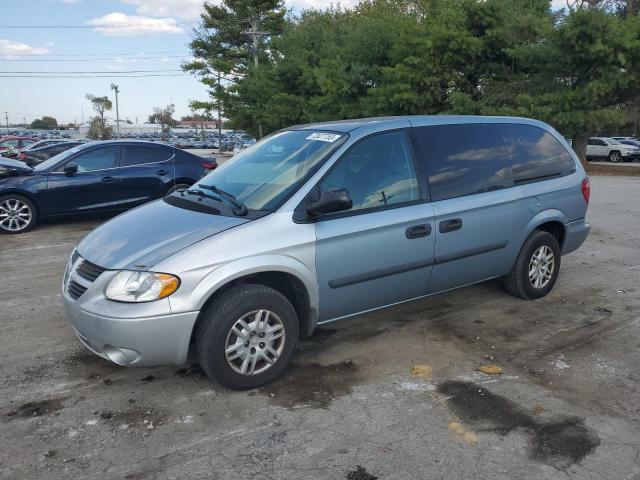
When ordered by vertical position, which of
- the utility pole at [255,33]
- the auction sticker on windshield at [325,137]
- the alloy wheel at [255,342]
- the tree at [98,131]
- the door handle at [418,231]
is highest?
the utility pole at [255,33]

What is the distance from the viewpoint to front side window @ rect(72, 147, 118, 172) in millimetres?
9305

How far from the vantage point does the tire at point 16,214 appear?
8945 mm

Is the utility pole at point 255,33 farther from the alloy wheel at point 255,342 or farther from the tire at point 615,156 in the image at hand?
the alloy wheel at point 255,342

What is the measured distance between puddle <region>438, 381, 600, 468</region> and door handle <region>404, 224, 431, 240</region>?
1.11m

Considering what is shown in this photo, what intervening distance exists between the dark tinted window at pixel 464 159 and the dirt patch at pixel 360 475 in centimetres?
226

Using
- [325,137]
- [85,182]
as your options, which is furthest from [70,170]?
[325,137]

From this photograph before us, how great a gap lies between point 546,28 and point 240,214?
22628 millimetres

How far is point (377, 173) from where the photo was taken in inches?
166

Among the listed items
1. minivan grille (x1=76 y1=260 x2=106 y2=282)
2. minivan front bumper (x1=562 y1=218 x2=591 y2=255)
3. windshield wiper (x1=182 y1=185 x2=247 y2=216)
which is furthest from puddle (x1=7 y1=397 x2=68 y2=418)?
minivan front bumper (x1=562 y1=218 x2=591 y2=255)

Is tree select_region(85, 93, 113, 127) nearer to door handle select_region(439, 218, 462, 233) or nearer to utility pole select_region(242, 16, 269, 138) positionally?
utility pole select_region(242, 16, 269, 138)

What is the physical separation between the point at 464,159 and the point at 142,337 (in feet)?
9.66

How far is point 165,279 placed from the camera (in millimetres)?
3352

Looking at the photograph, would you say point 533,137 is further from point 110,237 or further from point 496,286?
point 110,237

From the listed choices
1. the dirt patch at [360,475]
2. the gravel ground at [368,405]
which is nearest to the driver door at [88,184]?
the gravel ground at [368,405]
